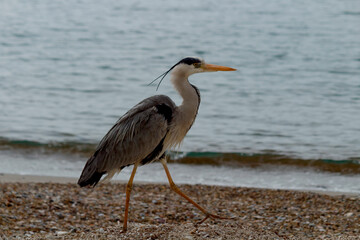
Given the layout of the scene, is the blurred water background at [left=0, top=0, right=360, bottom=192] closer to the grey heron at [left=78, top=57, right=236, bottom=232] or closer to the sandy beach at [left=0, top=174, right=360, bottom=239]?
the sandy beach at [left=0, top=174, right=360, bottom=239]

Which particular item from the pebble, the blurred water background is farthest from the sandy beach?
the blurred water background

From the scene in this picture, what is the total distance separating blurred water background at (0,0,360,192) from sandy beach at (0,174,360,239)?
0.76 m

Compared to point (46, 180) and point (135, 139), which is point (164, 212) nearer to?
point (135, 139)

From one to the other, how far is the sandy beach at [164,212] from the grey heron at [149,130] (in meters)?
0.39

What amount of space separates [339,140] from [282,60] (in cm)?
658

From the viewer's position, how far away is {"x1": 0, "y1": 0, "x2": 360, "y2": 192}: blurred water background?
8828 mm

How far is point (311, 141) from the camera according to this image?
31.6 feet

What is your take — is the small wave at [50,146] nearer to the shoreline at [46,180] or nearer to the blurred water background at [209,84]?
the blurred water background at [209,84]

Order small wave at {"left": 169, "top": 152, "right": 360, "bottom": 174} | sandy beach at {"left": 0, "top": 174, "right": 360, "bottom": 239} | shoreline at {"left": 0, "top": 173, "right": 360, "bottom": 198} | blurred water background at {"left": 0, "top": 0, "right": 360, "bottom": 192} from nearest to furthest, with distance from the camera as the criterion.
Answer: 1. sandy beach at {"left": 0, "top": 174, "right": 360, "bottom": 239}
2. shoreline at {"left": 0, "top": 173, "right": 360, "bottom": 198}
3. small wave at {"left": 169, "top": 152, "right": 360, "bottom": 174}
4. blurred water background at {"left": 0, "top": 0, "right": 360, "bottom": 192}

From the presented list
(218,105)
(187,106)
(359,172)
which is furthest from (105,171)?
(218,105)

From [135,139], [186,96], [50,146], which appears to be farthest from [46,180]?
[186,96]

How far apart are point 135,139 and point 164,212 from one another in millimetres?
1455

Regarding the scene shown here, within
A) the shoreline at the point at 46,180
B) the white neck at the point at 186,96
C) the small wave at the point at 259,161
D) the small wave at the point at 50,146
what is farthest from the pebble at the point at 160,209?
the small wave at the point at 50,146

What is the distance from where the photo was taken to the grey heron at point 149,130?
5.11m
